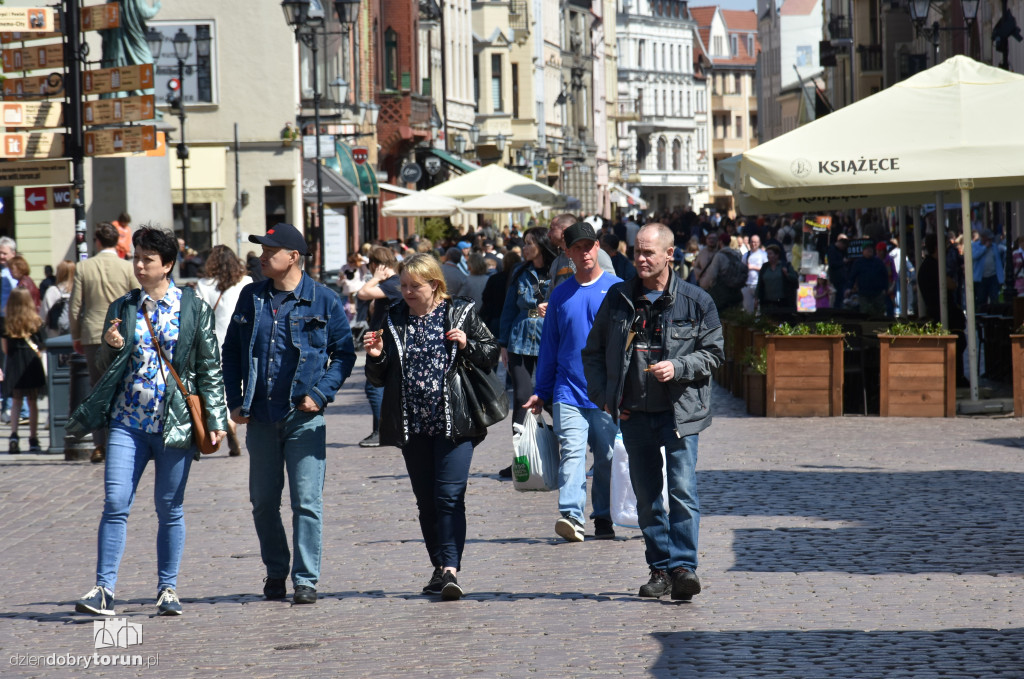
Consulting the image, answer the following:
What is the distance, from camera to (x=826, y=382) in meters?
16.1

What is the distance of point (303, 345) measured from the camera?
310 inches

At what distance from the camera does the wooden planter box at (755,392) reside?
54.3 ft

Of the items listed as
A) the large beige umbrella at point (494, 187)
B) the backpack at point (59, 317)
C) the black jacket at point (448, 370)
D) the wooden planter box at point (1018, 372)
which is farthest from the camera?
the large beige umbrella at point (494, 187)

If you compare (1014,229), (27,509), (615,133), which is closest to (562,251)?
(27,509)

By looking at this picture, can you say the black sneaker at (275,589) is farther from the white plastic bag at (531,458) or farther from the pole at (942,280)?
the pole at (942,280)

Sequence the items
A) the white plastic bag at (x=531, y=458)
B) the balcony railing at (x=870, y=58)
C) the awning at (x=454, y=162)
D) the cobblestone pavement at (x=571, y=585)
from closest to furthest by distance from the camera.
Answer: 1. the cobblestone pavement at (x=571, y=585)
2. the white plastic bag at (x=531, y=458)
3. the awning at (x=454, y=162)
4. the balcony railing at (x=870, y=58)

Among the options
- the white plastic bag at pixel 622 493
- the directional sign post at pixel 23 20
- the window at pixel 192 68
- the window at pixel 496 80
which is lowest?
the white plastic bag at pixel 622 493

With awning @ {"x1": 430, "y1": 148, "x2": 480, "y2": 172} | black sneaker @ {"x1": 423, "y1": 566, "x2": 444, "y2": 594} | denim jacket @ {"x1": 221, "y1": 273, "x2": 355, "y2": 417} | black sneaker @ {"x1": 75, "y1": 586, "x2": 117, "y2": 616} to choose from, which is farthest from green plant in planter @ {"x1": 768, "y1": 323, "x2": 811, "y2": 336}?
awning @ {"x1": 430, "y1": 148, "x2": 480, "y2": 172}

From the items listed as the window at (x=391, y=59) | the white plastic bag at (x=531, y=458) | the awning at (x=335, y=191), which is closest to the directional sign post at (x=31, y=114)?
the white plastic bag at (x=531, y=458)

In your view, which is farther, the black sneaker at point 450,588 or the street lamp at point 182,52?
the street lamp at point 182,52

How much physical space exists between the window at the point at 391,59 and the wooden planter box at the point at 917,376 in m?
36.2

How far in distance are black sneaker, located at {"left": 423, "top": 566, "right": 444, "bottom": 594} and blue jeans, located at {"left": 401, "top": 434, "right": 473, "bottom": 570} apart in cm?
3

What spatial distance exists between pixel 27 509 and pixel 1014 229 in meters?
27.6

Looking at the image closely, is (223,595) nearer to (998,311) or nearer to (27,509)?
(27,509)
